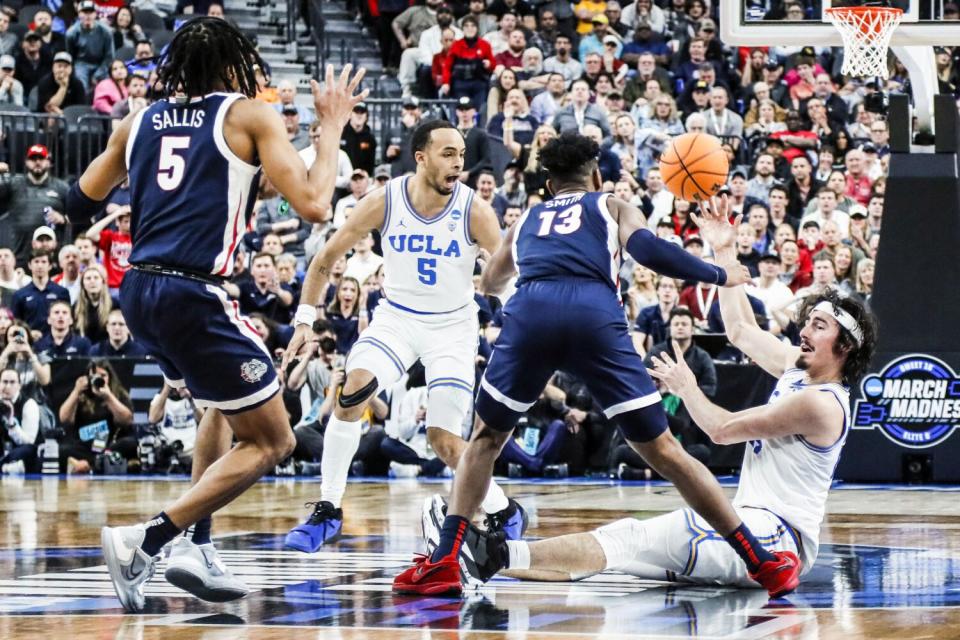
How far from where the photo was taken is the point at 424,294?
30.2 feet

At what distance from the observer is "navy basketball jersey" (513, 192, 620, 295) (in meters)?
7.11

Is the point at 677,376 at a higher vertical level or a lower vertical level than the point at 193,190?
lower

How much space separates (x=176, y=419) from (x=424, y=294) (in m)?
6.98

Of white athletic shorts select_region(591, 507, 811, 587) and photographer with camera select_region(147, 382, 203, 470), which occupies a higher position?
white athletic shorts select_region(591, 507, 811, 587)

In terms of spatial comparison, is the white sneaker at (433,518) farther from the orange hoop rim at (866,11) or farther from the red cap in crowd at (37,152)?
the red cap in crowd at (37,152)

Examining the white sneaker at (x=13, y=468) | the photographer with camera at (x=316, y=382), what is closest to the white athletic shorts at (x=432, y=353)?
the photographer with camera at (x=316, y=382)

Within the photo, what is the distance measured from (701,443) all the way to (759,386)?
747 mm

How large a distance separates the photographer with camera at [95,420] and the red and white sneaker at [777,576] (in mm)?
9995

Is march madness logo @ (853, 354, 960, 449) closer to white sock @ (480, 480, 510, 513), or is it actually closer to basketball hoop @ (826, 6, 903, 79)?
basketball hoop @ (826, 6, 903, 79)

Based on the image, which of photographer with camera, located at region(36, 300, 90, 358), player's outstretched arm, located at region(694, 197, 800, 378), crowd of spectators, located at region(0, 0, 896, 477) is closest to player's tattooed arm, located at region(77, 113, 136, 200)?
player's outstretched arm, located at region(694, 197, 800, 378)

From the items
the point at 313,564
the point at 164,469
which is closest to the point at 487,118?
the point at 164,469

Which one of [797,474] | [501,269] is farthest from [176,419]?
[797,474]

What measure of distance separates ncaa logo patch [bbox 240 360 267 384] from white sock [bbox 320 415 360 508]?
218 centimetres

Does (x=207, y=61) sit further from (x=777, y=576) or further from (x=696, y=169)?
(x=696, y=169)
